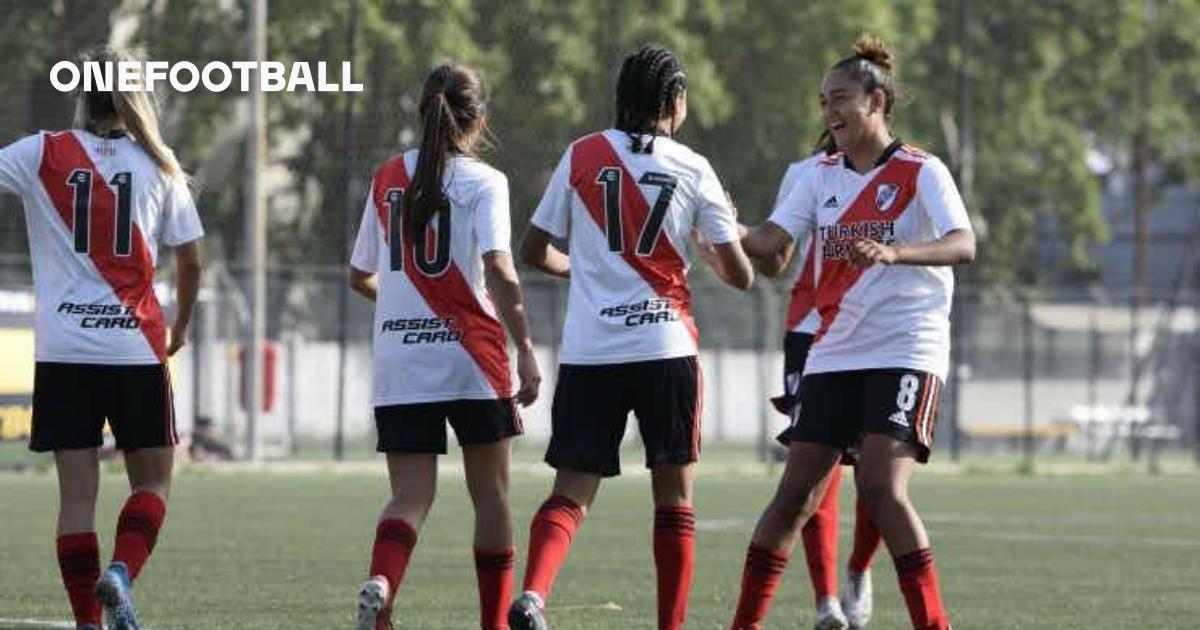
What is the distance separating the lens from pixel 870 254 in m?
7.82

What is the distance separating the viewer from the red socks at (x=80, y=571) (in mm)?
8781

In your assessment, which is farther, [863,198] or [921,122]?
[921,122]

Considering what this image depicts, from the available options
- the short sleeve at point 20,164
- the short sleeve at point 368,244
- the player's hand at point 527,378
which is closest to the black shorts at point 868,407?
the player's hand at point 527,378

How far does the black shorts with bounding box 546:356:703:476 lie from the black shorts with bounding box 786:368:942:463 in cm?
35

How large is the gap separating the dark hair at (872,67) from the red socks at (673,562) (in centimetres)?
142

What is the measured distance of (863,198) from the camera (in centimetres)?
836

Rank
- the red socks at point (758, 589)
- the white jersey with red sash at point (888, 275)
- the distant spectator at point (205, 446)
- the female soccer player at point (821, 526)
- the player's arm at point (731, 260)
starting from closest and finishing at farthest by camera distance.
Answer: the white jersey with red sash at point (888, 275)
the red socks at point (758, 589)
the player's arm at point (731, 260)
the female soccer player at point (821, 526)
the distant spectator at point (205, 446)

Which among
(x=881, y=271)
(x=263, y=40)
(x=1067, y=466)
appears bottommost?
(x=1067, y=466)

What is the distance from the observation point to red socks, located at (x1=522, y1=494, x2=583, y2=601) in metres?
8.28

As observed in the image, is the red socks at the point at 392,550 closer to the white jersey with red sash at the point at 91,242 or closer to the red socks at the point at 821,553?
the white jersey with red sash at the point at 91,242

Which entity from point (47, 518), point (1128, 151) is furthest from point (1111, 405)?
point (47, 518)

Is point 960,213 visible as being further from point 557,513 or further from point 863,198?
point 557,513

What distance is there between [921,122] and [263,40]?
49.6 ft

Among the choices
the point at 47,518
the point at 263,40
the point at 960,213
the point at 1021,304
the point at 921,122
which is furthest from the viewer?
the point at 921,122
